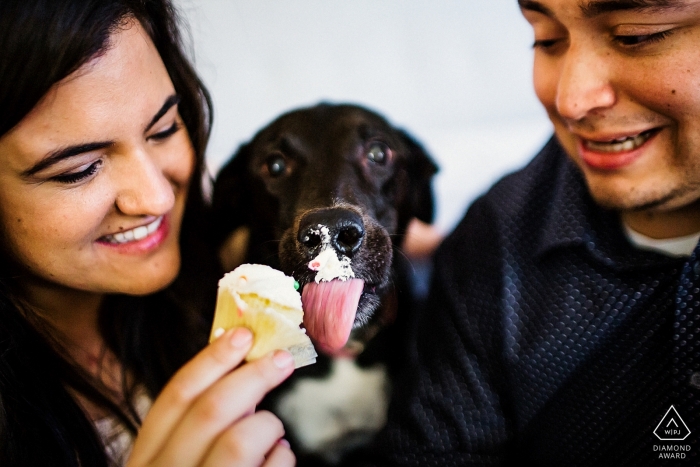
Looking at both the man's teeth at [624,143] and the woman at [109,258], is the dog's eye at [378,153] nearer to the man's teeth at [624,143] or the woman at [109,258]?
the woman at [109,258]

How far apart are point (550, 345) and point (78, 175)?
0.87 metres

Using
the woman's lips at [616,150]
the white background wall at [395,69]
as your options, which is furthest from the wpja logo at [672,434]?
the white background wall at [395,69]

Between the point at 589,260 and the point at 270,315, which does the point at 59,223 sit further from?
the point at 589,260

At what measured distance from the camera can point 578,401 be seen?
991mm

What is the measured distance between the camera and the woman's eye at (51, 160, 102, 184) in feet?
2.90

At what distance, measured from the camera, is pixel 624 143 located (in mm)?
861

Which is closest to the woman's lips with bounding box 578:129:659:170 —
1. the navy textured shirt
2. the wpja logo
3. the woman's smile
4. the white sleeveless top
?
the navy textured shirt

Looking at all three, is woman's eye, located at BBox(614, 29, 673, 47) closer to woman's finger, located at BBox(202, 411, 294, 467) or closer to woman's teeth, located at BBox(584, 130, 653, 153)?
woman's teeth, located at BBox(584, 130, 653, 153)

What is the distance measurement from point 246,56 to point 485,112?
69 centimetres

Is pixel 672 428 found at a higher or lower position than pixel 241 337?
A: lower

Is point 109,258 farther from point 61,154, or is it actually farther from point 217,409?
point 217,409

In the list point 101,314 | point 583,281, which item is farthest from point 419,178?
point 101,314

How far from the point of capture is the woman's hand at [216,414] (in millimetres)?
717

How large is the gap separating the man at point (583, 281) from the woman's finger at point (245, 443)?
0.41 meters
